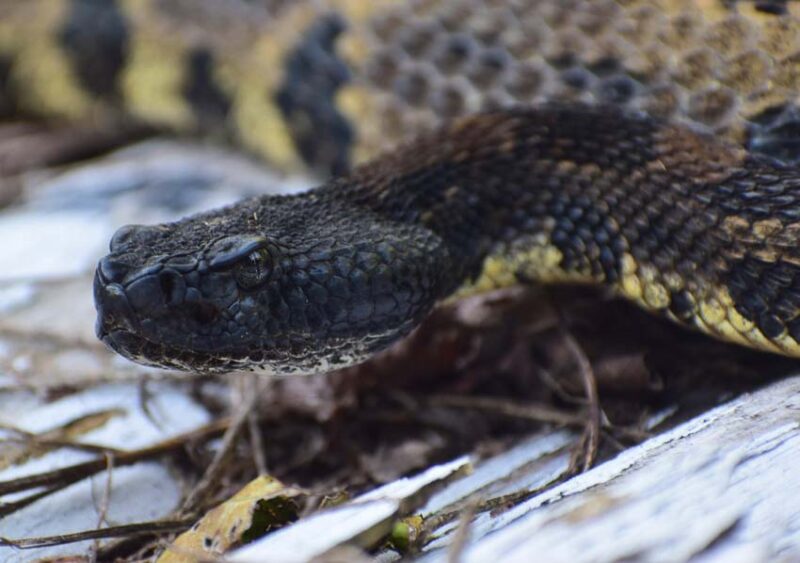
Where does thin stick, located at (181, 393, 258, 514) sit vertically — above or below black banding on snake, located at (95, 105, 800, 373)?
below

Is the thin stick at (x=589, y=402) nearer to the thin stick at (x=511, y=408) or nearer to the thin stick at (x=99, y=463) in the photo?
the thin stick at (x=511, y=408)

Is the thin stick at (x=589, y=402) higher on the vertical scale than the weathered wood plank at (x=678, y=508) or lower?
lower

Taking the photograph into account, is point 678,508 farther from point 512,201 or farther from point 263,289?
point 512,201

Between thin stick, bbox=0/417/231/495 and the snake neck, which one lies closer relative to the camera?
thin stick, bbox=0/417/231/495

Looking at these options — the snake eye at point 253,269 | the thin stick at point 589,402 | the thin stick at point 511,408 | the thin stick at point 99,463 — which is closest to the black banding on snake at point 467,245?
the snake eye at point 253,269

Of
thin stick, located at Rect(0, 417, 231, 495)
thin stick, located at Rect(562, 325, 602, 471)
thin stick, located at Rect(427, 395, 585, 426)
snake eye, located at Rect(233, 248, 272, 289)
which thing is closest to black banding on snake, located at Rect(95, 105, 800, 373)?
snake eye, located at Rect(233, 248, 272, 289)

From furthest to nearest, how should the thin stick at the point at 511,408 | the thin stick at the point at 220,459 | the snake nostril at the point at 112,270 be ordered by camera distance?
the thin stick at the point at 511,408 → the thin stick at the point at 220,459 → the snake nostril at the point at 112,270

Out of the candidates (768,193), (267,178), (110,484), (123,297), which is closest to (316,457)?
(110,484)

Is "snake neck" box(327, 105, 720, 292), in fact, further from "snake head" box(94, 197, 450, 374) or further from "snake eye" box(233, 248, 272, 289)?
"snake eye" box(233, 248, 272, 289)

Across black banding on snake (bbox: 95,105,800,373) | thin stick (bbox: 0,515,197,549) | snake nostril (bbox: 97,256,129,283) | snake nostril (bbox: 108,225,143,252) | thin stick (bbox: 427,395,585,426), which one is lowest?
thin stick (bbox: 427,395,585,426)
